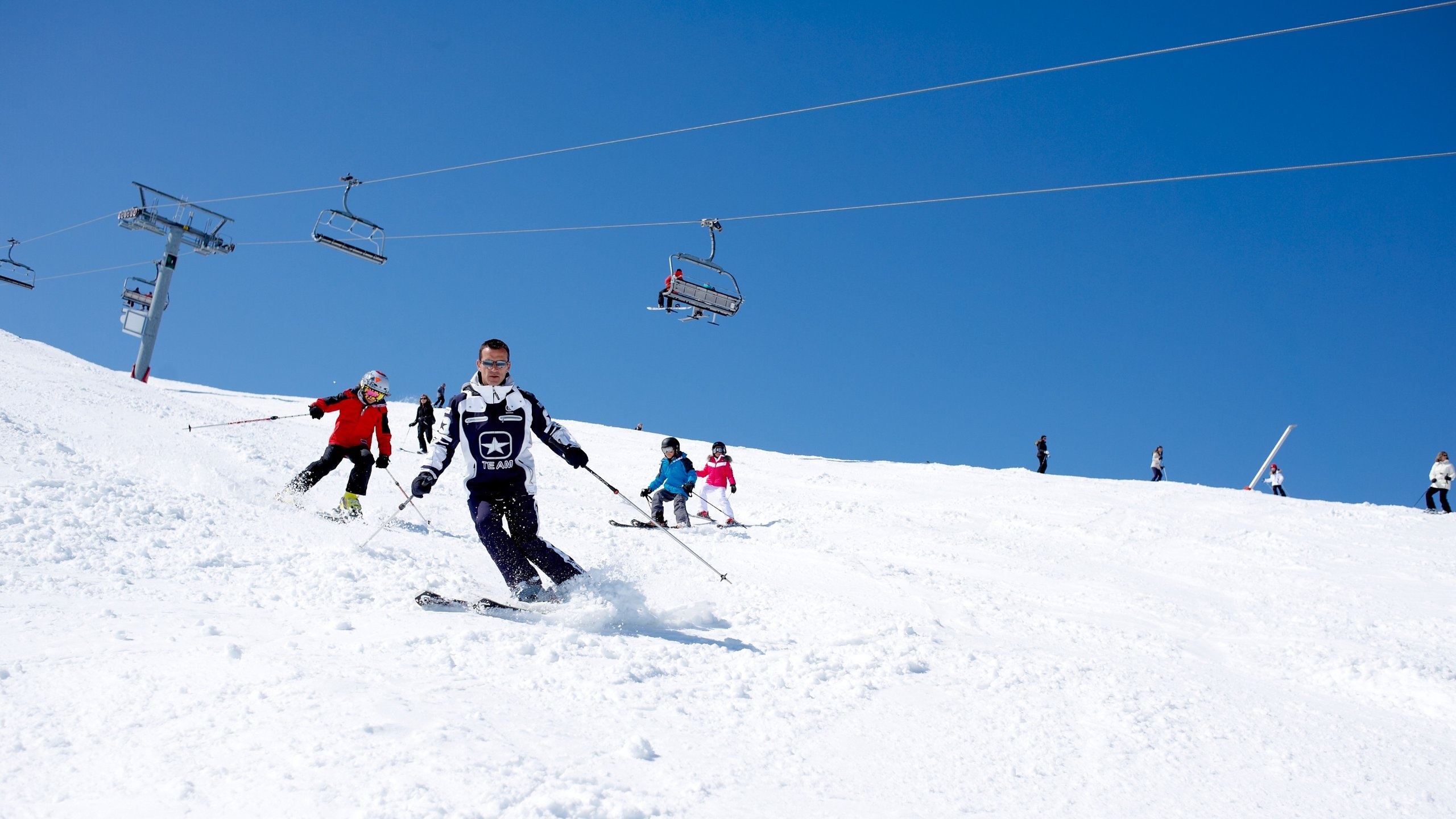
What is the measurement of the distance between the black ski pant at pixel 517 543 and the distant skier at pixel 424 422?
15.1 metres

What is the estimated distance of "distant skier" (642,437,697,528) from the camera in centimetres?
1156

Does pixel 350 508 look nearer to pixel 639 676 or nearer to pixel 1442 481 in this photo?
pixel 639 676

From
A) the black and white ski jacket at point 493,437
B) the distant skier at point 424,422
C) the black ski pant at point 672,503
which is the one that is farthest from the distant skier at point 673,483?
the distant skier at point 424,422

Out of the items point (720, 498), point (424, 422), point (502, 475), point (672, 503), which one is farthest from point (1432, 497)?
point (424, 422)

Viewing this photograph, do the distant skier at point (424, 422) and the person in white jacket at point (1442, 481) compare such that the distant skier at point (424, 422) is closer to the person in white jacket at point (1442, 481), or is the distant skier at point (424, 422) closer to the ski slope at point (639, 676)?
the ski slope at point (639, 676)

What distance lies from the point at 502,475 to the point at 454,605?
0.89 metres

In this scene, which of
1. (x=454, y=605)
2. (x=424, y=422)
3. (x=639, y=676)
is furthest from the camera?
(x=424, y=422)

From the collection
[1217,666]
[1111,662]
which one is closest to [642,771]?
[1111,662]

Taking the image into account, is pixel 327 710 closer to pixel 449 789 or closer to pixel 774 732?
pixel 449 789

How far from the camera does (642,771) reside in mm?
2688

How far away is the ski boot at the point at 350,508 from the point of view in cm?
754

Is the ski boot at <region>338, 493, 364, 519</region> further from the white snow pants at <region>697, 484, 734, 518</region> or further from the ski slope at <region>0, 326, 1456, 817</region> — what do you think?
the white snow pants at <region>697, 484, 734, 518</region>

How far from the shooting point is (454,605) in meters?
4.55

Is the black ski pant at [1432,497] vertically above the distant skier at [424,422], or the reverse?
the black ski pant at [1432,497]
